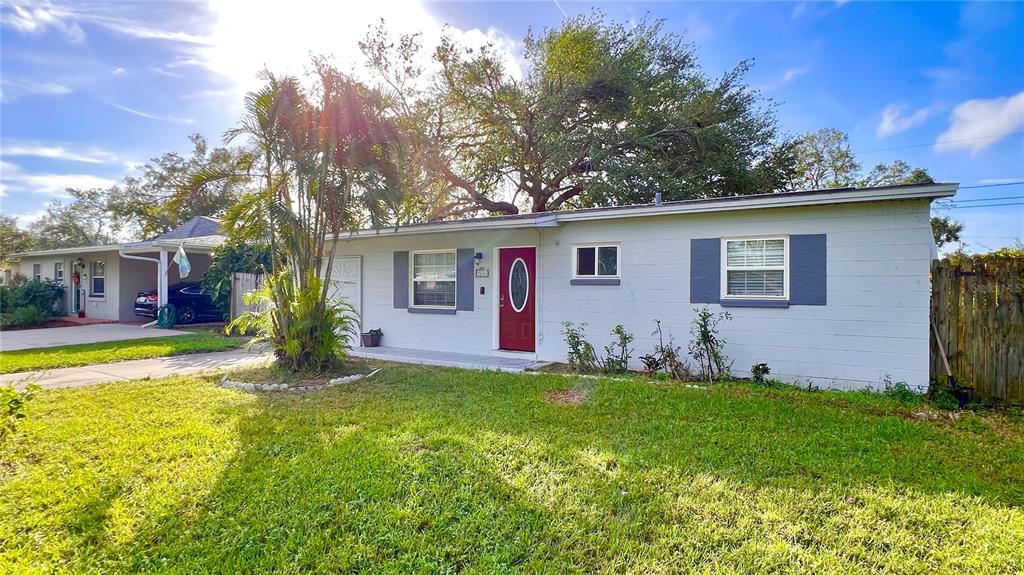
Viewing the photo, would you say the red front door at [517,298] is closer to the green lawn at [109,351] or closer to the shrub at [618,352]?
the shrub at [618,352]

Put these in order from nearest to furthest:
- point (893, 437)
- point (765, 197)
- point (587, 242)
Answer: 1. point (893, 437)
2. point (765, 197)
3. point (587, 242)

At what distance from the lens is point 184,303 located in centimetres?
1440

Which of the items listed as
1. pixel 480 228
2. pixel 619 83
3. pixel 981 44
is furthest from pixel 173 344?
pixel 981 44

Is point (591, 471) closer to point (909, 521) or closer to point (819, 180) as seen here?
point (909, 521)

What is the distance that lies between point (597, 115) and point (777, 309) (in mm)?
10149

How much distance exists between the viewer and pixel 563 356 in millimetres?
8219

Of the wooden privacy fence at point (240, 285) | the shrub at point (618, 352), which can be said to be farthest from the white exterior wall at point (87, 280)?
the shrub at point (618, 352)

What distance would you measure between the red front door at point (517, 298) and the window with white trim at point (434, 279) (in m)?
1.16

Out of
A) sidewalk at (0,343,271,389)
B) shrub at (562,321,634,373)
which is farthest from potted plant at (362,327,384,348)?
shrub at (562,321,634,373)

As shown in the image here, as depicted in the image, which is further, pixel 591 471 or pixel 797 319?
pixel 797 319

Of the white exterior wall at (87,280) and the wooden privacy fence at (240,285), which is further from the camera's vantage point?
the white exterior wall at (87,280)

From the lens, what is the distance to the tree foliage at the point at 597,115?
46.0 ft

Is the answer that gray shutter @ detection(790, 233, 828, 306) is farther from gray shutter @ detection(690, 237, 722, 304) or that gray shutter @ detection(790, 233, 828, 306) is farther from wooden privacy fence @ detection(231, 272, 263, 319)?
wooden privacy fence @ detection(231, 272, 263, 319)

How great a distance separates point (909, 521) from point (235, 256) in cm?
1480
